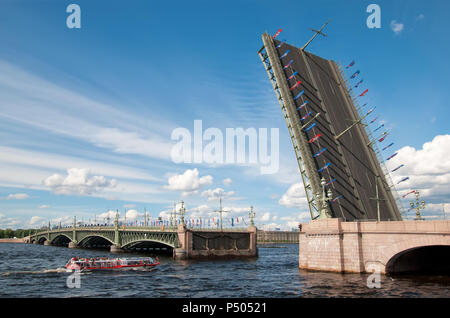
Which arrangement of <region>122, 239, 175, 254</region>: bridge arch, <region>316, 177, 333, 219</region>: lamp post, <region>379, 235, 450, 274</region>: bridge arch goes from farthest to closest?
1. <region>122, 239, 175, 254</region>: bridge arch
2. <region>316, 177, 333, 219</region>: lamp post
3. <region>379, 235, 450, 274</region>: bridge arch

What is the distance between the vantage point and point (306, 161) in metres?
37.5

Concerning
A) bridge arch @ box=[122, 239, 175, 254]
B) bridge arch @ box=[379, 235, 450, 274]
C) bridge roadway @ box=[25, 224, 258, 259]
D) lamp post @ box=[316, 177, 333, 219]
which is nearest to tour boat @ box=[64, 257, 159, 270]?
bridge roadway @ box=[25, 224, 258, 259]

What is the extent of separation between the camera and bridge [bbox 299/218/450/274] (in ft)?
88.4

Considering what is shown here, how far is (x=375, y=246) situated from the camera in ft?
96.9

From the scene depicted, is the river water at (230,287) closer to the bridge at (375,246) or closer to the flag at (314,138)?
the bridge at (375,246)

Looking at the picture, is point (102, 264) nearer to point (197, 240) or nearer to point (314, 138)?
point (197, 240)

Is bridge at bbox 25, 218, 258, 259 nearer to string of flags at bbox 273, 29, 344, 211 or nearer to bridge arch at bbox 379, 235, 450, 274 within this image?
string of flags at bbox 273, 29, 344, 211

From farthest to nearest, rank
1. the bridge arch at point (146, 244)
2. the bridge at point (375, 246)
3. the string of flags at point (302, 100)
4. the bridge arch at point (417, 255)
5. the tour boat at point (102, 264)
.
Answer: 1. the bridge arch at point (146, 244)
2. the tour boat at point (102, 264)
3. the string of flags at point (302, 100)
4. the bridge at point (375, 246)
5. the bridge arch at point (417, 255)

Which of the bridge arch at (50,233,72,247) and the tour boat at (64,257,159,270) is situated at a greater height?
the tour boat at (64,257,159,270)

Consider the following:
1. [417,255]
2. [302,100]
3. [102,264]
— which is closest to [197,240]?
[102,264]

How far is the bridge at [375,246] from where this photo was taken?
2694 centimetres

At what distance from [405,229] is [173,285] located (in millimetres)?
20363

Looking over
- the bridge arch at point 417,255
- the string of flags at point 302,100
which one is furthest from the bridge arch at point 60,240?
the bridge arch at point 417,255

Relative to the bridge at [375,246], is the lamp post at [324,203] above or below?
above
